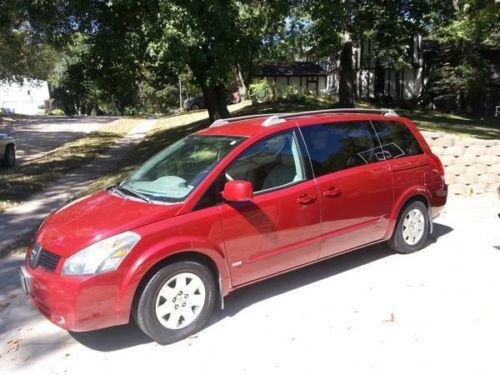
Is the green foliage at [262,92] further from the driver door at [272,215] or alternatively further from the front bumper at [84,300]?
the front bumper at [84,300]

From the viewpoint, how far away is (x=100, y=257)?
12.8ft

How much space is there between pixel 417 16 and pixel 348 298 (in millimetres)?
23740

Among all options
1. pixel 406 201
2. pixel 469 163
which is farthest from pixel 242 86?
pixel 406 201

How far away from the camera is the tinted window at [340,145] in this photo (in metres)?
5.15

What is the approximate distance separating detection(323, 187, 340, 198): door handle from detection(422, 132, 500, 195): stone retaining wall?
470 centimetres

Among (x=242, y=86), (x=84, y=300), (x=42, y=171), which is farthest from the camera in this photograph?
(x=242, y=86)

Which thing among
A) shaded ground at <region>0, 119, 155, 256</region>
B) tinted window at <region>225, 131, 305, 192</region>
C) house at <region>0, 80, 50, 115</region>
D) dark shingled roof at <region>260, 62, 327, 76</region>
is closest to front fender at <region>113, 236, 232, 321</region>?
tinted window at <region>225, 131, 305, 192</region>

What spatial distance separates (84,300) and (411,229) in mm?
3846

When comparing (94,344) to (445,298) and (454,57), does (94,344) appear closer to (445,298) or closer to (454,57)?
(445,298)

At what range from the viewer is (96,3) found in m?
13.3

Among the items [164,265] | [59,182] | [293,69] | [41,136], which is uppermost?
[293,69]

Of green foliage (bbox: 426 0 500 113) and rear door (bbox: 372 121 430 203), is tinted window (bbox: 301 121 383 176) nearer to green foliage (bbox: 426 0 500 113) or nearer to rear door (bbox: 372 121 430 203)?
rear door (bbox: 372 121 430 203)

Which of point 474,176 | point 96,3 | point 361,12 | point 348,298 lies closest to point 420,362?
point 348,298

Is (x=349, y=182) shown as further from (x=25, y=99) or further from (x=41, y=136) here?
(x=25, y=99)
